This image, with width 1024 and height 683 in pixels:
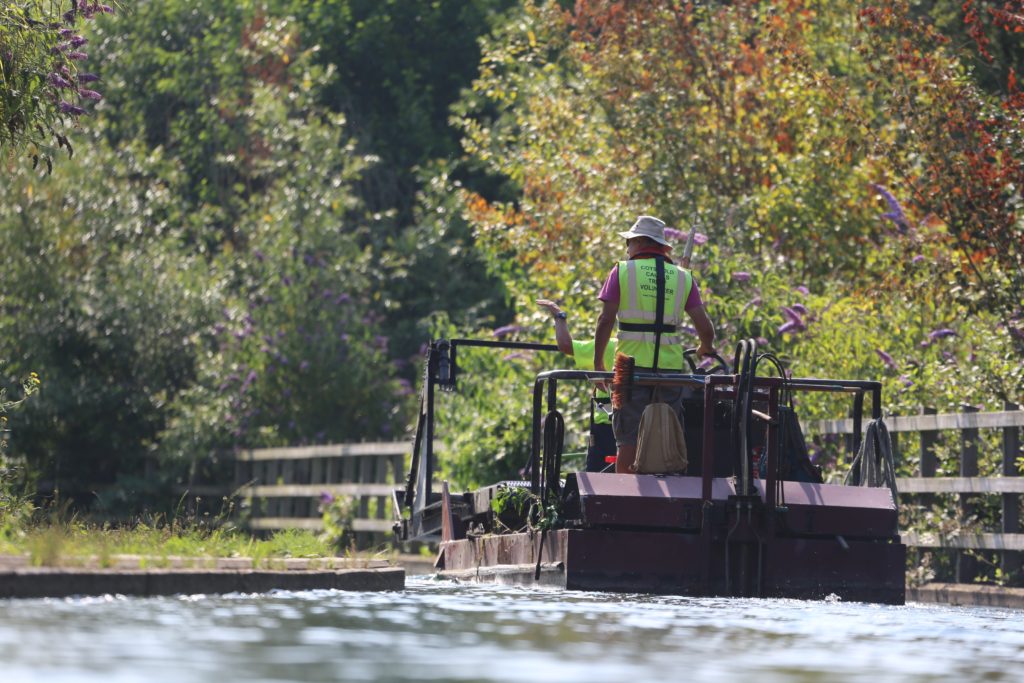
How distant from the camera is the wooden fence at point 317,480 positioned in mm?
23297

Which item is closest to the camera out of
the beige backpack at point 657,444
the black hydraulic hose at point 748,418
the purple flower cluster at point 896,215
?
the black hydraulic hose at point 748,418

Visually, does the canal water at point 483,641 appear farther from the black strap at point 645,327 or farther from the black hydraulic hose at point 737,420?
the black strap at point 645,327

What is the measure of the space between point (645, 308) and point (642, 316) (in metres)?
0.06

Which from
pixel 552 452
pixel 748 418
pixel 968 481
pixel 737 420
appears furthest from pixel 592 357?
pixel 968 481

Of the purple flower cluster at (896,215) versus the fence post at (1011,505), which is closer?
the fence post at (1011,505)

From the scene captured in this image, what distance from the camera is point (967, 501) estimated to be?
15.3 meters

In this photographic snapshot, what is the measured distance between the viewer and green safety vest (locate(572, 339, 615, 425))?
1354 cm

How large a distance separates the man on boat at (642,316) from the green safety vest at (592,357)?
0.54 m

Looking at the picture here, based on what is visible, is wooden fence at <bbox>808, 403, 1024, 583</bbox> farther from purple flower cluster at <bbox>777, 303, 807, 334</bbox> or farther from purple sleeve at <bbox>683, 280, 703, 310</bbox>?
purple sleeve at <bbox>683, 280, 703, 310</bbox>

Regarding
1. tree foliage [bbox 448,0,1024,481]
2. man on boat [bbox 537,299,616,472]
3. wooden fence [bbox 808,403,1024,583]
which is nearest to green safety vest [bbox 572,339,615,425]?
man on boat [bbox 537,299,616,472]

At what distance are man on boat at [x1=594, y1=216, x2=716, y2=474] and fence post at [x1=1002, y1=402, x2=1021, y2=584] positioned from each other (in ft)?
9.96

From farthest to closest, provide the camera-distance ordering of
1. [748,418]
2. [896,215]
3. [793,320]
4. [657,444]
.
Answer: [896,215] → [793,320] → [657,444] → [748,418]

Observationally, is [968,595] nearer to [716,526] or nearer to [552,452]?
[716,526]

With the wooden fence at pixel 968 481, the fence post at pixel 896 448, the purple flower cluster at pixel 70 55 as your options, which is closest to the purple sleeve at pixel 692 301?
the wooden fence at pixel 968 481
